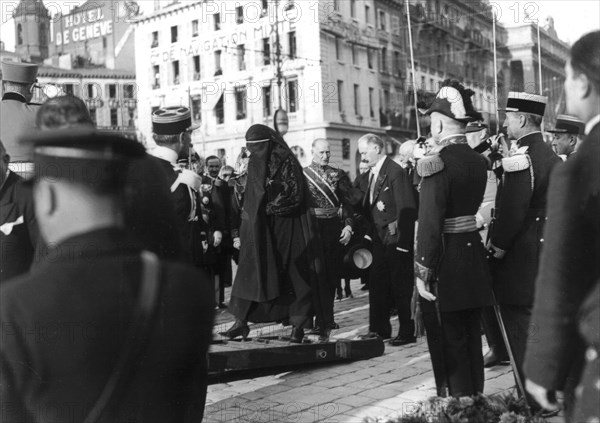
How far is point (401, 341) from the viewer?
781cm

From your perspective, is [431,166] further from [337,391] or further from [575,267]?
[575,267]

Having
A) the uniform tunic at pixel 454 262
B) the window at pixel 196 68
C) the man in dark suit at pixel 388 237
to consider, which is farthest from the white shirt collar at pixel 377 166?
the window at pixel 196 68

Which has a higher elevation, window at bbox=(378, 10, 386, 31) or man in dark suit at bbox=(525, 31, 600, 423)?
window at bbox=(378, 10, 386, 31)

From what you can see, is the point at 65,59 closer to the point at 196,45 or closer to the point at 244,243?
the point at 196,45

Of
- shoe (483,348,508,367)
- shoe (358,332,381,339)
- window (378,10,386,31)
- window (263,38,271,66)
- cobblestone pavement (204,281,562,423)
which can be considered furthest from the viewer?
window (378,10,386,31)

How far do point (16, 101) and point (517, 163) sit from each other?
3336 mm

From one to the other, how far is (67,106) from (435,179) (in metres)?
2.88

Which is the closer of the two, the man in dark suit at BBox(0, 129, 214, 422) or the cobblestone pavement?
the man in dark suit at BBox(0, 129, 214, 422)

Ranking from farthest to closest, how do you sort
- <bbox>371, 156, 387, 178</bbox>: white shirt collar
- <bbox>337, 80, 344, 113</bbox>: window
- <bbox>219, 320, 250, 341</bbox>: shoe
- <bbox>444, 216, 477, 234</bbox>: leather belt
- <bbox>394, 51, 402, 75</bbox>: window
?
<bbox>394, 51, 402, 75</bbox>: window < <bbox>337, 80, 344, 113</bbox>: window < <bbox>371, 156, 387, 178</bbox>: white shirt collar < <bbox>219, 320, 250, 341</bbox>: shoe < <bbox>444, 216, 477, 234</bbox>: leather belt

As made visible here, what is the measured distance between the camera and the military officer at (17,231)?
4.11 meters

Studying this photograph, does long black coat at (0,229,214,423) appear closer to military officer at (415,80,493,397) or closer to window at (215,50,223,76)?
military officer at (415,80,493,397)

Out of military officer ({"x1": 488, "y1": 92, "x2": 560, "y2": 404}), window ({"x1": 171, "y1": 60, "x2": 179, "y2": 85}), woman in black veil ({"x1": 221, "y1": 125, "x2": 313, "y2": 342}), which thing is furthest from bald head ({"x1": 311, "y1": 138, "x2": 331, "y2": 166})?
window ({"x1": 171, "y1": 60, "x2": 179, "y2": 85})

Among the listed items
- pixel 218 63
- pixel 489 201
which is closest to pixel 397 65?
pixel 218 63

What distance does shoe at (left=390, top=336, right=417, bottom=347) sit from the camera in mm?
7785
